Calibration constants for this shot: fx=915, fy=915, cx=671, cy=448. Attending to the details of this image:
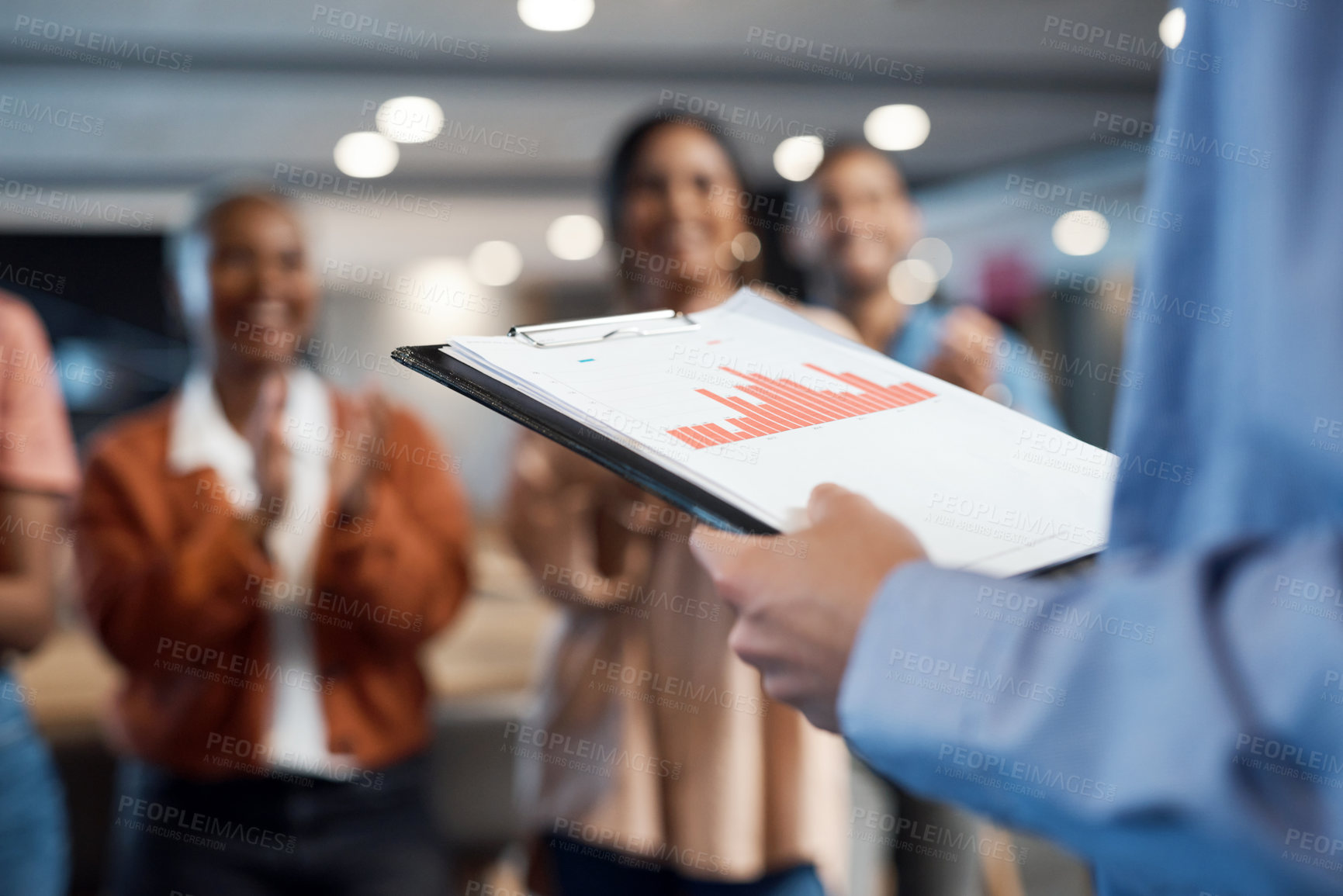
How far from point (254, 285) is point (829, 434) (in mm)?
1352

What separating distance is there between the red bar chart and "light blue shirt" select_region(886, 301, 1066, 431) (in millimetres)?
1000

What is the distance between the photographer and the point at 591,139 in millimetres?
5344

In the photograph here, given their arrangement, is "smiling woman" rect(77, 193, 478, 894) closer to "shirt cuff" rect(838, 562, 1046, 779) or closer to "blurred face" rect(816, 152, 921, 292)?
"blurred face" rect(816, 152, 921, 292)

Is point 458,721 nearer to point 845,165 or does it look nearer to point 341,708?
point 341,708

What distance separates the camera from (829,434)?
0.64m

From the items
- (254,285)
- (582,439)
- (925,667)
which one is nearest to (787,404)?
(582,439)

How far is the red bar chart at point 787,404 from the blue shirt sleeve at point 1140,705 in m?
0.19

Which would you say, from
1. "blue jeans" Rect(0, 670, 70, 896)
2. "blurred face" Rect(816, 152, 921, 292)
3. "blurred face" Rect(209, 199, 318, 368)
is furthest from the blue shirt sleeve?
"blurred face" Rect(816, 152, 921, 292)

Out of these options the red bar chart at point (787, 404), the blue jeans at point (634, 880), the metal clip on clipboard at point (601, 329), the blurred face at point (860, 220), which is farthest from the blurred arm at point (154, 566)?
the blurred face at point (860, 220)

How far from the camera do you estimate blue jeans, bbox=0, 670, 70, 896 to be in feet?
4.22

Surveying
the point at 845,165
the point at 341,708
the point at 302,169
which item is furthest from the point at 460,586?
the point at 302,169

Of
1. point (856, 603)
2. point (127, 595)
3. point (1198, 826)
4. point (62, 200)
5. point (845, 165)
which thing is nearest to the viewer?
point (1198, 826)

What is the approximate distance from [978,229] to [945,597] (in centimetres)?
661

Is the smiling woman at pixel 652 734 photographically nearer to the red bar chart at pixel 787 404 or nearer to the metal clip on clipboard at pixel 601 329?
the metal clip on clipboard at pixel 601 329
